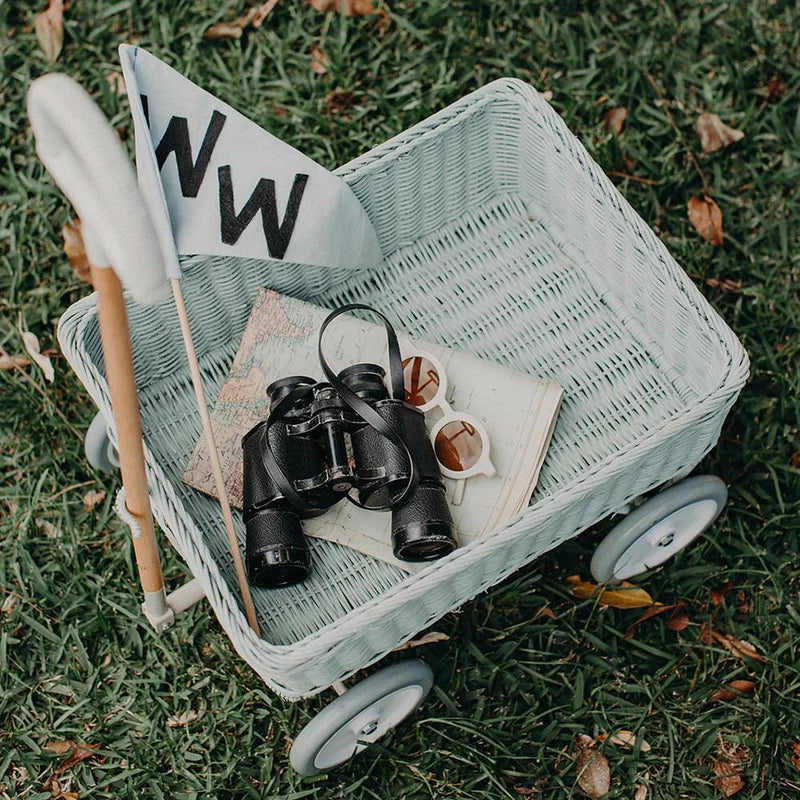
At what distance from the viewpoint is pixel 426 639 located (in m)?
1.48

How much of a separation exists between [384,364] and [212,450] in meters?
0.34

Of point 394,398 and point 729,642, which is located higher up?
point 394,398

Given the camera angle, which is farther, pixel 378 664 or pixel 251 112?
pixel 251 112

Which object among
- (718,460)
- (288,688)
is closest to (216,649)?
(288,688)

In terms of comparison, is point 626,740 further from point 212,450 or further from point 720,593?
point 212,450

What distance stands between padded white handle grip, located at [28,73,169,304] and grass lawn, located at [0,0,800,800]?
893mm

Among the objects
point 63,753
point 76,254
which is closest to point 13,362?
point 76,254

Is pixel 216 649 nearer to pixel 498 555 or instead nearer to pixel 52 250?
pixel 498 555

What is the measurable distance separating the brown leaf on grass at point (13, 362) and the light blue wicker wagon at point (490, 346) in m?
0.27

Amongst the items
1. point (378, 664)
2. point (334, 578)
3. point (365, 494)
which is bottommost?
point (378, 664)

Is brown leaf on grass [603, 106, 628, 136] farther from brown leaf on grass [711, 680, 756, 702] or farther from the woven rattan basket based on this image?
brown leaf on grass [711, 680, 756, 702]

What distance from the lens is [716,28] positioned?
1888 mm

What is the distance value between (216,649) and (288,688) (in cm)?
40

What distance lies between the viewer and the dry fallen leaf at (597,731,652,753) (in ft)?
4.75
